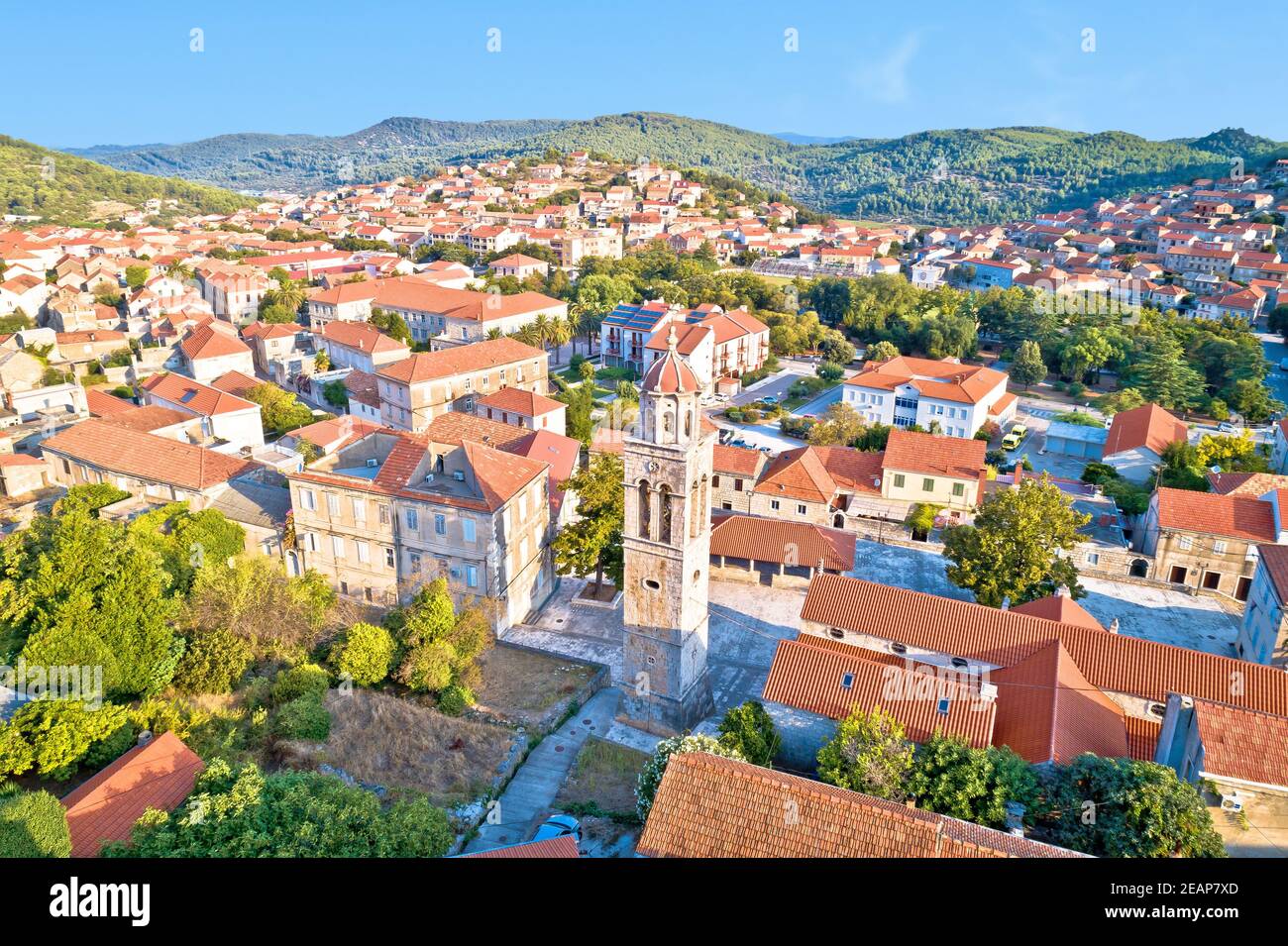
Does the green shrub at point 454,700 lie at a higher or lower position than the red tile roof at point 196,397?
lower

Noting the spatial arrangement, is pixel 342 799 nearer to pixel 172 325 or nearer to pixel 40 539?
pixel 40 539

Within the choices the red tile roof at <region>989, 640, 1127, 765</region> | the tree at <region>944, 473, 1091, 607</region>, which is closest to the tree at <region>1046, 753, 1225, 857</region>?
the red tile roof at <region>989, 640, 1127, 765</region>

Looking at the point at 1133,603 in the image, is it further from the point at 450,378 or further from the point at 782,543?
the point at 450,378

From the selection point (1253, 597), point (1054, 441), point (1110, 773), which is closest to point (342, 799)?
point (1110, 773)

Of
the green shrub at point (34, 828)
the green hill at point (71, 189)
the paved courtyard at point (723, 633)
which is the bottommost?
the paved courtyard at point (723, 633)

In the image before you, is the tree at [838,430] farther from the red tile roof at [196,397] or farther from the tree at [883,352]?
the red tile roof at [196,397]

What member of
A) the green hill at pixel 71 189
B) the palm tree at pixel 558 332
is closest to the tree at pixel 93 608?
the palm tree at pixel 558 332
